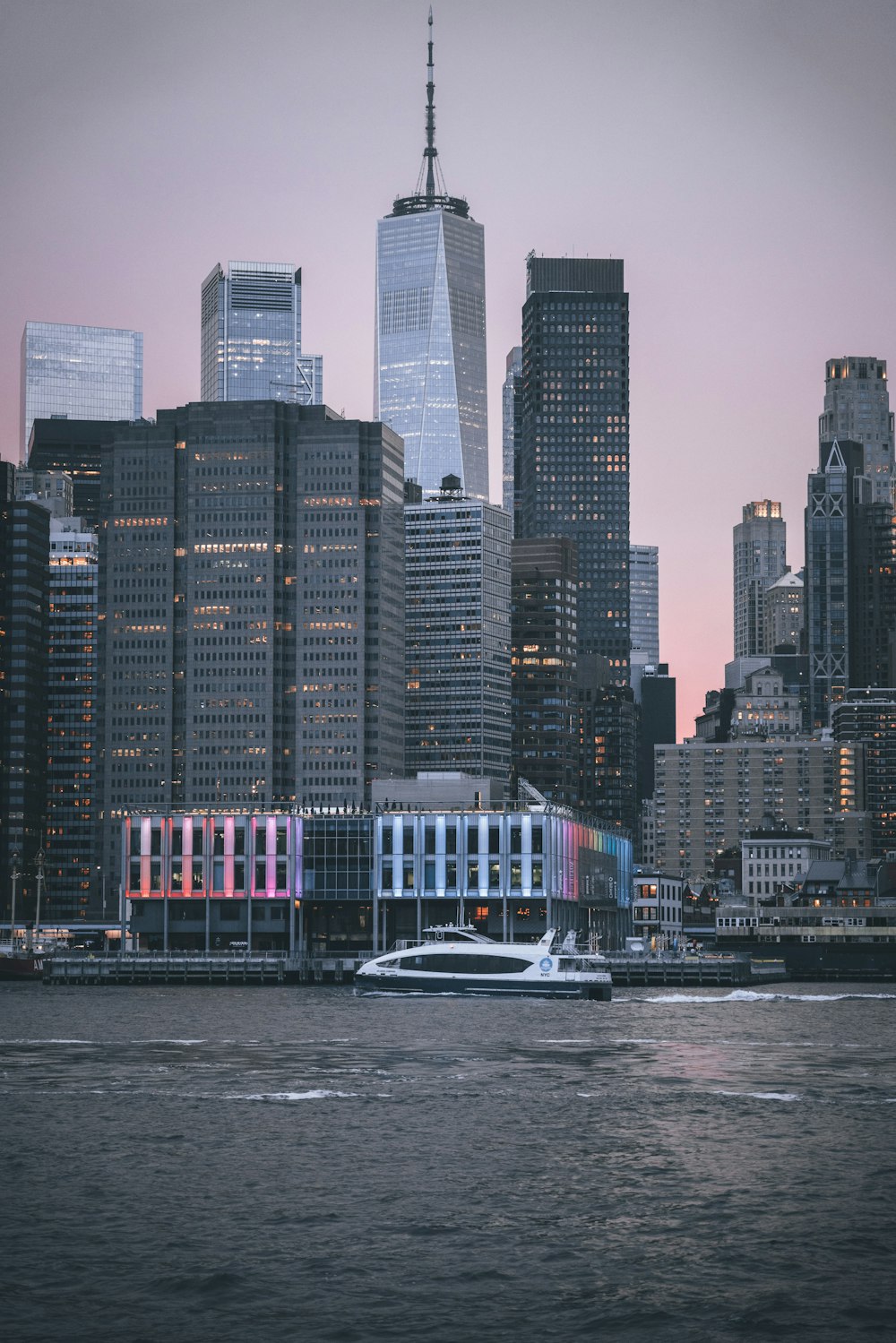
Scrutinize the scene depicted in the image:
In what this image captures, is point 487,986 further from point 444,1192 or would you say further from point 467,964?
point 444,1192

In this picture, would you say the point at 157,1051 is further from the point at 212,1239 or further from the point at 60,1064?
the point at 212,1239

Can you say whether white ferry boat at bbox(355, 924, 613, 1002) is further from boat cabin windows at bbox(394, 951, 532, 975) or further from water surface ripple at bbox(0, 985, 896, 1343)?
water surface ripple at bbox(0, 985, 896, 1343)

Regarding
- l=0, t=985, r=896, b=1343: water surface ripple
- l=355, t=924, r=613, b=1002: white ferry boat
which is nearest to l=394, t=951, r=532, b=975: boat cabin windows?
l=355, t=924, r=613, b=1002: white ferry boat

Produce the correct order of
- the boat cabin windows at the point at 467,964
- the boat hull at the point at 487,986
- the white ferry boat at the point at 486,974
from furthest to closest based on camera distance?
the boat cabin windows at the point at 467,964
the white ferry boat at the point at 486,974
the boat hull at the point at 487,986

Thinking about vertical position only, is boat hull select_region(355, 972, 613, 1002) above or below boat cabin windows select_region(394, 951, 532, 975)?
below

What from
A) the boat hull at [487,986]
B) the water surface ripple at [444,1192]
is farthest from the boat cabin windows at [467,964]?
the water surface ripple at [444,1192]

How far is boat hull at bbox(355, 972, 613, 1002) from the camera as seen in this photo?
185 metres

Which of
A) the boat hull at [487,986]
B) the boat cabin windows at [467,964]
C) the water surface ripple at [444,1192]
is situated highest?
the boat cabin windows at [467,964]

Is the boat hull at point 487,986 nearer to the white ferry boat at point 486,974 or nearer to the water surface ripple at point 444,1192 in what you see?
the white ferry boat at point 486,974

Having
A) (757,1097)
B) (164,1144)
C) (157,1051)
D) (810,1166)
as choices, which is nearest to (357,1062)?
(157,1051)

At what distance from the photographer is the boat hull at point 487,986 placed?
184625 millimetres


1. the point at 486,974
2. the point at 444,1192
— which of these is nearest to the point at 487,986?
the point at 486,974

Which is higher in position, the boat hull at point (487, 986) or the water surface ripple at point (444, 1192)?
the water surface ripple at point (444, 1192)

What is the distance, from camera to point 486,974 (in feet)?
607
